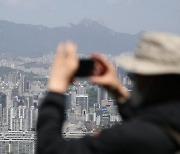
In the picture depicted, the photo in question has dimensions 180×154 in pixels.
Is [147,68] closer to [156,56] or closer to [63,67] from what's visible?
[156,56]

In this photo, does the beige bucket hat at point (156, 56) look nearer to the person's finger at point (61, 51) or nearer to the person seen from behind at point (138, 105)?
the person seen from behind at point (138, 105)

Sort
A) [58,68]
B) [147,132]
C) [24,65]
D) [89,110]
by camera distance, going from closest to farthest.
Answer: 1. [147,132]
2. [58,68]
3. [89,110]
4. [24,65]

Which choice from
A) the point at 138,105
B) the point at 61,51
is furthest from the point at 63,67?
the point at 138,105

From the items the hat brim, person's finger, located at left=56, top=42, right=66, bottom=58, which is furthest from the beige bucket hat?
person's finger, located at left=56, top=42, right=66, bottom=58

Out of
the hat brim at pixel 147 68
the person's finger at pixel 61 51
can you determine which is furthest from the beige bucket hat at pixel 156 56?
the person's finger at pixel 61 51

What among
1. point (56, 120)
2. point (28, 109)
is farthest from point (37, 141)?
point (28, 109)

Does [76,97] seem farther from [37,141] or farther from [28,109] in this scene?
[37,141]

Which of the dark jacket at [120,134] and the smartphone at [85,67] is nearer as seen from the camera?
the dark jacket at [120,134]

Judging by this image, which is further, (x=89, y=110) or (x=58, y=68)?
(x=89, y=110)
